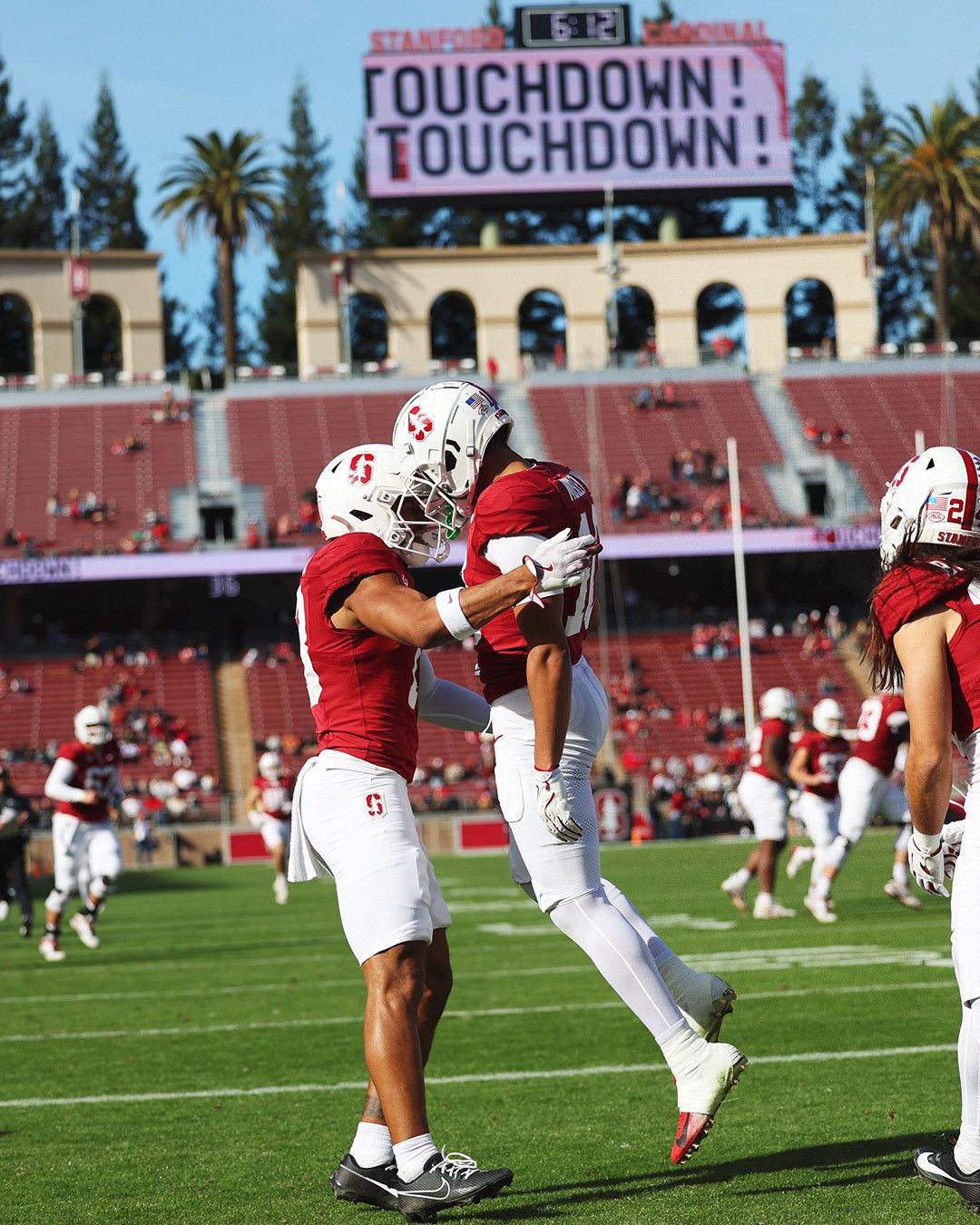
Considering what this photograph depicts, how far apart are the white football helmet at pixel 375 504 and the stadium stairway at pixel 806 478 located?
40.0m

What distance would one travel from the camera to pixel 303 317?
53.5 metres

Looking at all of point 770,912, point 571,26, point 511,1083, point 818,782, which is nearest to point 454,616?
point 511,1083

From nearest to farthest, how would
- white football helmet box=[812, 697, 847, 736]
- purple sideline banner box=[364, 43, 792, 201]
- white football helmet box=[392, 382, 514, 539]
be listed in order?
white football helmet box=[392, 382, 514, 539]
white football helmet box=[812, 697, 847, 736]
purple sideline banner box=[364, 43, 792, 201]

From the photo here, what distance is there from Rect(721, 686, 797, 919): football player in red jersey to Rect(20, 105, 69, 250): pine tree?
198 feet

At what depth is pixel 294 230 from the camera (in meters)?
70.1

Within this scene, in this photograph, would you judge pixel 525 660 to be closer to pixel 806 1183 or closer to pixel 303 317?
pixel 806 1183

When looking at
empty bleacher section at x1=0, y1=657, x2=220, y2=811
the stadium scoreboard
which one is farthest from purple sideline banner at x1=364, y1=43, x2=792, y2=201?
empty bleacher section at x1=0, y1=657, x2=220, y2=811

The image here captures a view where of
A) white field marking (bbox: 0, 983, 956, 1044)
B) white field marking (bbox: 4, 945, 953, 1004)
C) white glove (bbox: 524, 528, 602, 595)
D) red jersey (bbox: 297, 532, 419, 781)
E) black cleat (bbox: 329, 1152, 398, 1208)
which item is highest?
white glove (bbox: 524, 528, 602, 595)

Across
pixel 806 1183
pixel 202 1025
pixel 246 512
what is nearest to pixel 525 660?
pixel 806 1183

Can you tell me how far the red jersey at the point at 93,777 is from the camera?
14.3 metres

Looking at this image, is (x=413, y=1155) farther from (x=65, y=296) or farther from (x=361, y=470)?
(x=65, y=296)

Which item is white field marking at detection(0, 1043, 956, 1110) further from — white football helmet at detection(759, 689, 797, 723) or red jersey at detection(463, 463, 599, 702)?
white football helmet at detection(759, 689, 797, 723)

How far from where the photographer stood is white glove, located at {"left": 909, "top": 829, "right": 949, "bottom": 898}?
182 inches

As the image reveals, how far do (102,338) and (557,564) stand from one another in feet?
220
